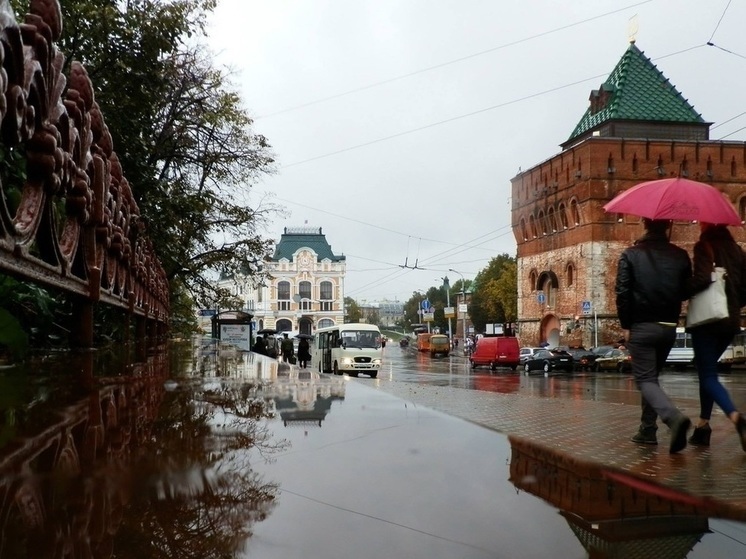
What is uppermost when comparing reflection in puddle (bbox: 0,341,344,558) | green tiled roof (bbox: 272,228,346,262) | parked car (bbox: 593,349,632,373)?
green tiled roof (bbox: 272,228,346,262)

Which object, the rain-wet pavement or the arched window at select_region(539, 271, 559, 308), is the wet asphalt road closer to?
the rain-wet pavement

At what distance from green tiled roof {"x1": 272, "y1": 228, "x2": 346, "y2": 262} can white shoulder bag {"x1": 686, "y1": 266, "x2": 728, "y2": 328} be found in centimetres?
8936

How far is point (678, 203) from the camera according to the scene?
15.0ft

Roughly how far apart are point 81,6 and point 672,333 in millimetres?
8167

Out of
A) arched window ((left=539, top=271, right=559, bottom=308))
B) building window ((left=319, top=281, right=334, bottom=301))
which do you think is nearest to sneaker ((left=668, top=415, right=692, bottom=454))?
arched window ((left=539, top=271, right=559, bottom=308))

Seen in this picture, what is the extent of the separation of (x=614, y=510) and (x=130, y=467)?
136 centimetres

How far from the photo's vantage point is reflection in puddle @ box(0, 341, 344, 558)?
1.36 m

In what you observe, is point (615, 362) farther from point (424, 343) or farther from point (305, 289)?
point (305, 289)

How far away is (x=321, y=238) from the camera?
95938 mm

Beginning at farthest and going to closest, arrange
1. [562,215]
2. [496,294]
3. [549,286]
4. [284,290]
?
[284,290] → [496,294] → [549,286] → [562,215]

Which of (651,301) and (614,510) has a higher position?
(651,301)

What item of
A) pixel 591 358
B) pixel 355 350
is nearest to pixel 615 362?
pixel 591 358

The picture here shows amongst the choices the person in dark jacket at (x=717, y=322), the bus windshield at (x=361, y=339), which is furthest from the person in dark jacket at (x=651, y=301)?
the bus windshield at (x=361, y=339)

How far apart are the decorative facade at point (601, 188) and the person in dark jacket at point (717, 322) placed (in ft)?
131
